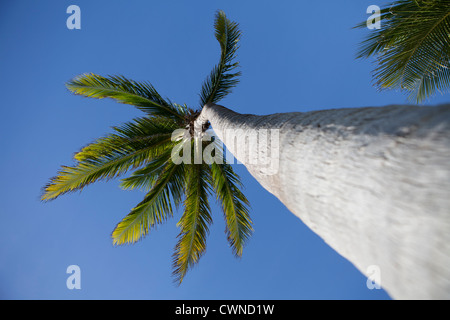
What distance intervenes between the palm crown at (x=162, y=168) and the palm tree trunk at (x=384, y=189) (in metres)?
4.38

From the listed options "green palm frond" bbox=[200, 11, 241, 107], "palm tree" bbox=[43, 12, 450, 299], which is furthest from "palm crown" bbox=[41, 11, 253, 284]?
"palm tree" bbox=[43, 12, 450, 299]

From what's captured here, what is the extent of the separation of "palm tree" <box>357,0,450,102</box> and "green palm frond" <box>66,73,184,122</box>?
4.48m

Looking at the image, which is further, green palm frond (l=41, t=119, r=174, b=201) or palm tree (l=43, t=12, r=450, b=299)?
green palm frond (l=41, t=119, r=174, b=201)

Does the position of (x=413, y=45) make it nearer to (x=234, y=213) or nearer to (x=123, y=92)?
(x=234, y=213)

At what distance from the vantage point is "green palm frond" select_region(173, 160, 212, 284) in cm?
530

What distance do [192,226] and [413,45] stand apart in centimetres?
552

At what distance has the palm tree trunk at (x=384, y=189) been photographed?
2.49 ft

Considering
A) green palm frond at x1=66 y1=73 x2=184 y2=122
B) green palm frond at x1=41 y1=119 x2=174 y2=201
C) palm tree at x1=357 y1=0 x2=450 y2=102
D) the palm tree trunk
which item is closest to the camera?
the palm tree trunk

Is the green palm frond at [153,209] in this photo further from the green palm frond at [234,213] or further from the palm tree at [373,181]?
the palm tree at [373,181]

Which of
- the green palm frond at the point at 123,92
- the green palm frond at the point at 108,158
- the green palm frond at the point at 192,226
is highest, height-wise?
the green palm frond at the point at 123,92

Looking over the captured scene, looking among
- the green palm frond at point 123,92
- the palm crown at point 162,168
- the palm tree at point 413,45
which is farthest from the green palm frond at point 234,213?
the palm tree at point 413,45

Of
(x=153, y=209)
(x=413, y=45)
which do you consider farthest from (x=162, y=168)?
(x=413, y=45)

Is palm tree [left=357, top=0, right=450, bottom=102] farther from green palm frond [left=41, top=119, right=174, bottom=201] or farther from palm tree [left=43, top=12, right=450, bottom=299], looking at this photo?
green palm frond [left=41, top=119, right=174, bottom=201]

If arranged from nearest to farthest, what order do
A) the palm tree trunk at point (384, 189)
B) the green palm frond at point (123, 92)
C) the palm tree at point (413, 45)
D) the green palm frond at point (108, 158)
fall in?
1. the palm tree trunk at point (384, 189)
2. the palm tree at point (413, 45)
3. the green palm frond at point (108, 158)
4. the green palm frond at point (123, 92)
